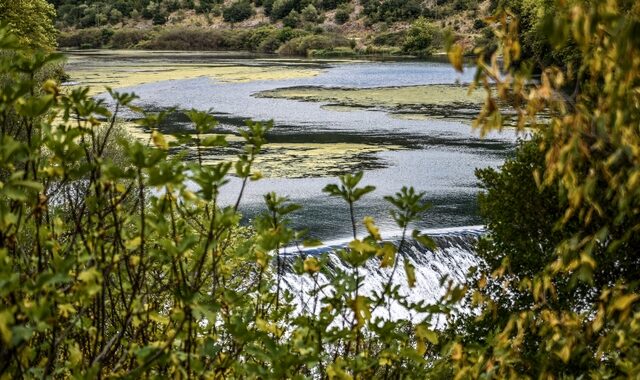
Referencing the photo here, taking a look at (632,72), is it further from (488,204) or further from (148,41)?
(148,41)

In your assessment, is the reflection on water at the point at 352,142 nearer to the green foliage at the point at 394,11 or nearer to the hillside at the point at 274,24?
the hillside at the point at 274,24

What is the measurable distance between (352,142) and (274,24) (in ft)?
199

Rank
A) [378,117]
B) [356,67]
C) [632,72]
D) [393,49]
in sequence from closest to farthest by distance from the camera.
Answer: [632,72] → [378,117] → [356,67] → [393,49]

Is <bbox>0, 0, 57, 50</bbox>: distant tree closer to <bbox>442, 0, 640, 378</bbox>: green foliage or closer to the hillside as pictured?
<bbox>442, 0, 640, 378</bbox>: green foliage

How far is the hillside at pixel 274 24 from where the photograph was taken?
67625mm

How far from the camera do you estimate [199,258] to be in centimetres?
239

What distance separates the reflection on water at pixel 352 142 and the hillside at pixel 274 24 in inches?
1110

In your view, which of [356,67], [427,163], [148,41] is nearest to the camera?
[427,163]

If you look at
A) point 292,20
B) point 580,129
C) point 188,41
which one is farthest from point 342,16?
point 580,129

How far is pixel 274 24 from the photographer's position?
80.8 m

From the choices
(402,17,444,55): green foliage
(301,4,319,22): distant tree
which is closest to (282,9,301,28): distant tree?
(301,4,319,22): distant tree

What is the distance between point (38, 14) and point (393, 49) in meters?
34.6

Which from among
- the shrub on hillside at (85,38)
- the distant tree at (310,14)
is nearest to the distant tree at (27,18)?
the shrub on hillside at (85,38)

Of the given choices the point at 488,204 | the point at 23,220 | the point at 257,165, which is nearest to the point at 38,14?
the point at 257,165
